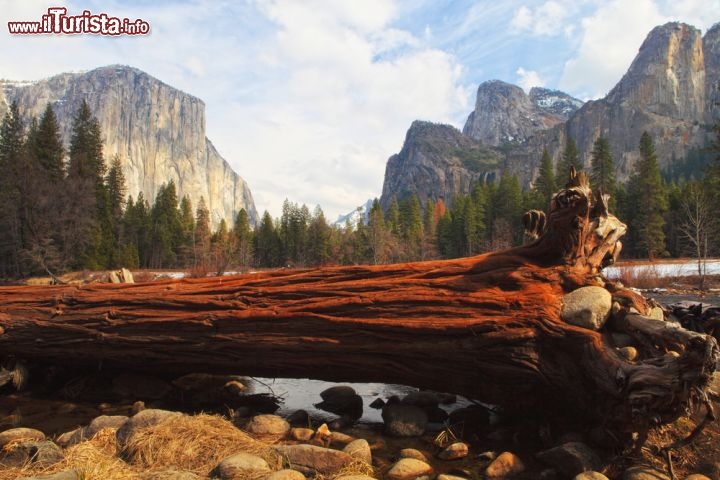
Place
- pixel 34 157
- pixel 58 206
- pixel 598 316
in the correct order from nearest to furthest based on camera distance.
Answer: pixel 598 316
pixel 58 206
pixel 34 157

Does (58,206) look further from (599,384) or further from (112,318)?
(599,384)

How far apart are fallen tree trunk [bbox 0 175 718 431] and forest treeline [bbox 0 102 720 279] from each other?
2737 centimetres

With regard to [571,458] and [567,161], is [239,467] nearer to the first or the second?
[571,458]

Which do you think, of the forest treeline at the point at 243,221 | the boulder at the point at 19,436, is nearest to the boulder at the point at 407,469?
the boulder at the point at 19,436

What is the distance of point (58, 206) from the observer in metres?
42.7

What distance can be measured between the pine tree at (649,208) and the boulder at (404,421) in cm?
5378

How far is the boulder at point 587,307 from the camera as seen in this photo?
5.85m

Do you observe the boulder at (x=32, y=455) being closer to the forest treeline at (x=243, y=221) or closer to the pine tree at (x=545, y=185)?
the forest treeline at (x=243, y=221)

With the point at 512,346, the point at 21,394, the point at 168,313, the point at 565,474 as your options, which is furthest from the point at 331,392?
the point at 21,394

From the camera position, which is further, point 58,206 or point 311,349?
point 58,206

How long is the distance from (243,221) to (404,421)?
92861 mm

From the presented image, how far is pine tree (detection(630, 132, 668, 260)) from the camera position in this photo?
52594 mm

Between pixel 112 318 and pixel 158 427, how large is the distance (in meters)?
3.16

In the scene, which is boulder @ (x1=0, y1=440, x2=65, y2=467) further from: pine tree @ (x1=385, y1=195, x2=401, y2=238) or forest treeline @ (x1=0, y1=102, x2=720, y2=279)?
pine tree @ (x1=385, y1=195, x2=401, y2=238)
